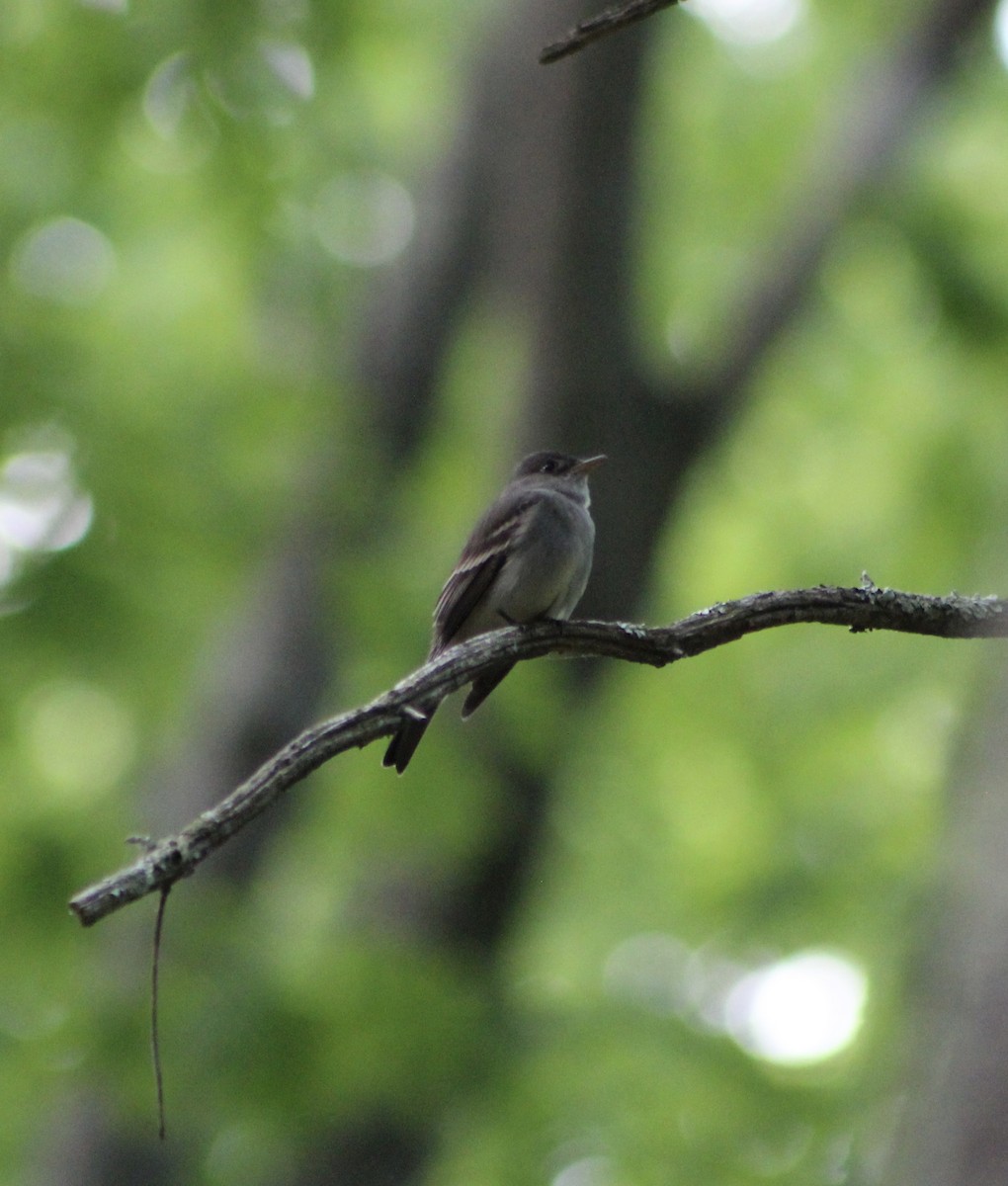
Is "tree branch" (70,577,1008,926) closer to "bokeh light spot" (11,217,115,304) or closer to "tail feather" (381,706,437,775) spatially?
"tail feather" (381,706,437,775)

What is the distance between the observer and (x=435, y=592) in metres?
8.15

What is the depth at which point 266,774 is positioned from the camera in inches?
105

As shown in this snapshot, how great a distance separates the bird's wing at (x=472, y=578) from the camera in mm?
5863

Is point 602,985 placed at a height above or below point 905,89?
below

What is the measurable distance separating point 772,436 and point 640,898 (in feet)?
14.0

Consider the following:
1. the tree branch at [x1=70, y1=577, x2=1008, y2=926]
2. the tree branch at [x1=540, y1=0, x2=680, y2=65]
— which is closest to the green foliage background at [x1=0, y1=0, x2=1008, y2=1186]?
the tree branch at [x1=70, y1=577, x2=1008, y2=926]

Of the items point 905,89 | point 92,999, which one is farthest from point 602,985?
point 905,89

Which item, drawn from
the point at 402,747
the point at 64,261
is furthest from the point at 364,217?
the point at 402,747

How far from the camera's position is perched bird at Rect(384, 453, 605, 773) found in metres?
5.79

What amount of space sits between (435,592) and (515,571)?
7.79 ft

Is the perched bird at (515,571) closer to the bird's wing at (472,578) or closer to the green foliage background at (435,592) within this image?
the bird's wing at (472,578)

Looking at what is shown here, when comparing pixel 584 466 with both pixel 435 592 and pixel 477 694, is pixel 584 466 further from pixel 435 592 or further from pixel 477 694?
pixel 435 592

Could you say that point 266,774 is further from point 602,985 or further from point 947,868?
point 602,985

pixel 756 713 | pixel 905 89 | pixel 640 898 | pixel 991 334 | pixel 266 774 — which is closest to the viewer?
pixel 266 774
